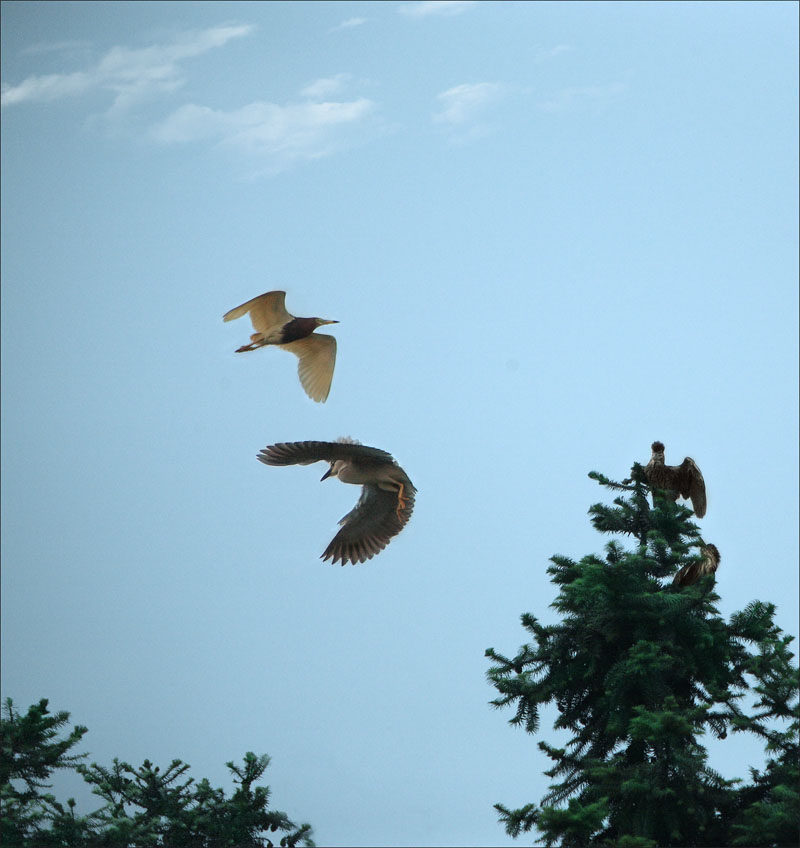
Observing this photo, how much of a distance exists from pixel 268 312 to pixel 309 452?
449cm

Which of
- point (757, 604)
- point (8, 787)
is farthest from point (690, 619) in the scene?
point (8, 787)

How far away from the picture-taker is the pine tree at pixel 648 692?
873 centimetres

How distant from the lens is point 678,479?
35.1 feet

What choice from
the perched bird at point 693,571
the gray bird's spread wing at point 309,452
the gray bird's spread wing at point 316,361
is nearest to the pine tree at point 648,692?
the perched bird at point 693,571

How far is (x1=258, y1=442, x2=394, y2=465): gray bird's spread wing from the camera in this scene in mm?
11055

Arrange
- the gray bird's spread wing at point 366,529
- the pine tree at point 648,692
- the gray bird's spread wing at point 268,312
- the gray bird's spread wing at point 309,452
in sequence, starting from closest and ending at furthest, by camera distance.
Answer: the pine tree at point 648,692 < the gray bird's spread wing at point 309,452 < the gray bird's spread wing at point 366,529 < the gray bird's spread wing at point 268,312

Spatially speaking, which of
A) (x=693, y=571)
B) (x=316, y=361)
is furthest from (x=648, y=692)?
(x=316, y=361)

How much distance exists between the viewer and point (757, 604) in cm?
974

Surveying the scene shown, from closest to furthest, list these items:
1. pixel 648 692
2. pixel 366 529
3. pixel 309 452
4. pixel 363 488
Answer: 1. pixel 648 692
2. pixel 309 452
3. pixel 363 488
4. pixel 366 529

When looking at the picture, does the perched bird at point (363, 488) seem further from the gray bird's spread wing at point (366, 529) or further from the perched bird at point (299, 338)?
the perched bird at point (299, 338)

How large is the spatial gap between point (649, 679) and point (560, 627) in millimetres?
929

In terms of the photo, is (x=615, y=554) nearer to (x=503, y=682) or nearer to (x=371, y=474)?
(x=503, y=682)

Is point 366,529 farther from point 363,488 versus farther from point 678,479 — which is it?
point 678,479

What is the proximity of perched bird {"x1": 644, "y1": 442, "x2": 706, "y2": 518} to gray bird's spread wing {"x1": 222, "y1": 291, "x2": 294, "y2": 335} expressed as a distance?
19.8 feet
